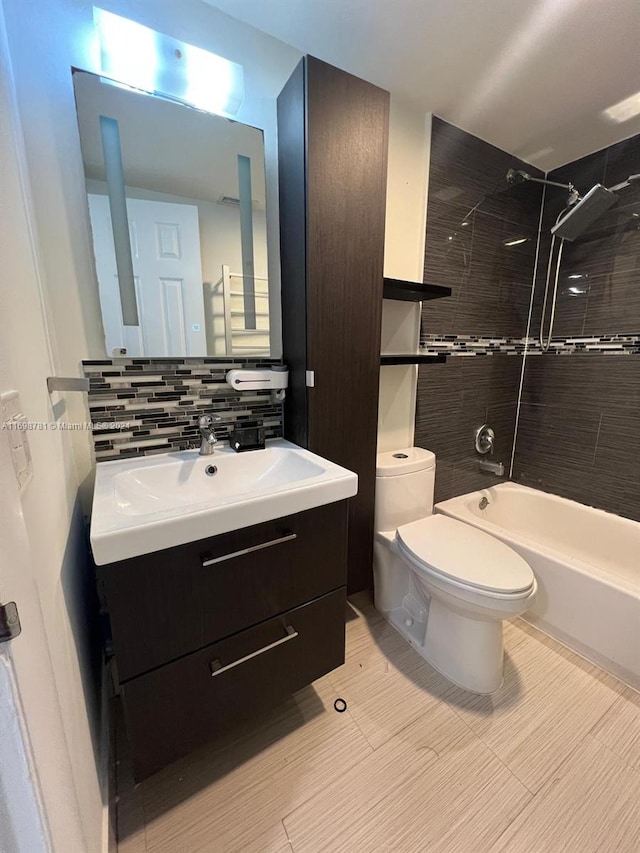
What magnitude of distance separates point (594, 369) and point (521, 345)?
394 millimetres

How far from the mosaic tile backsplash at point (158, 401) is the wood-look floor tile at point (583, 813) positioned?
1406 millimetres

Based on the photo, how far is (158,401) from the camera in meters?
1.17

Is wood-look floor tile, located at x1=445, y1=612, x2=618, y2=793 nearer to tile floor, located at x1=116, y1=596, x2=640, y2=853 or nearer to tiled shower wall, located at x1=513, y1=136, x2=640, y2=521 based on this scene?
tile floor, located at x1=116, y1=596, x2=640, y2=853

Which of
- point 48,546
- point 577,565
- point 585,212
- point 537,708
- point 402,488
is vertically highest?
point 585,212

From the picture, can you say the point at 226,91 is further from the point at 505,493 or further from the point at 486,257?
the point at 505,493

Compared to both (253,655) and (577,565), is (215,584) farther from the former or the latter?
(577,565)

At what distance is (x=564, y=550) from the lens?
1.91m

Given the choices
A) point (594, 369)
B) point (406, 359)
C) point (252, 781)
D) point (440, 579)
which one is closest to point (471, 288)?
point (406, 359)

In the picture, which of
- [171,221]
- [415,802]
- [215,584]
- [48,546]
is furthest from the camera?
[171,221]

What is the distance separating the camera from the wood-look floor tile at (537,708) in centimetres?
106

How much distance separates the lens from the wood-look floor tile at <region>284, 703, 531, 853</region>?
0.88m

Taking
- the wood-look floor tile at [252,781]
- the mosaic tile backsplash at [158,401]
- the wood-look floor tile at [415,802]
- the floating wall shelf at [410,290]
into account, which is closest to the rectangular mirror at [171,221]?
the mosaic tile backsplash at [158,401]

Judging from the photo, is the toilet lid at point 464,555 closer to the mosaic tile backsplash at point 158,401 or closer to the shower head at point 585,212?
the mosaic tile backsplash at point 158,401

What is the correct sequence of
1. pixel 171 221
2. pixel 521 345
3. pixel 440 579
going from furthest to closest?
pixel 521 345 → pixel 440 579 → pixel 171 221
